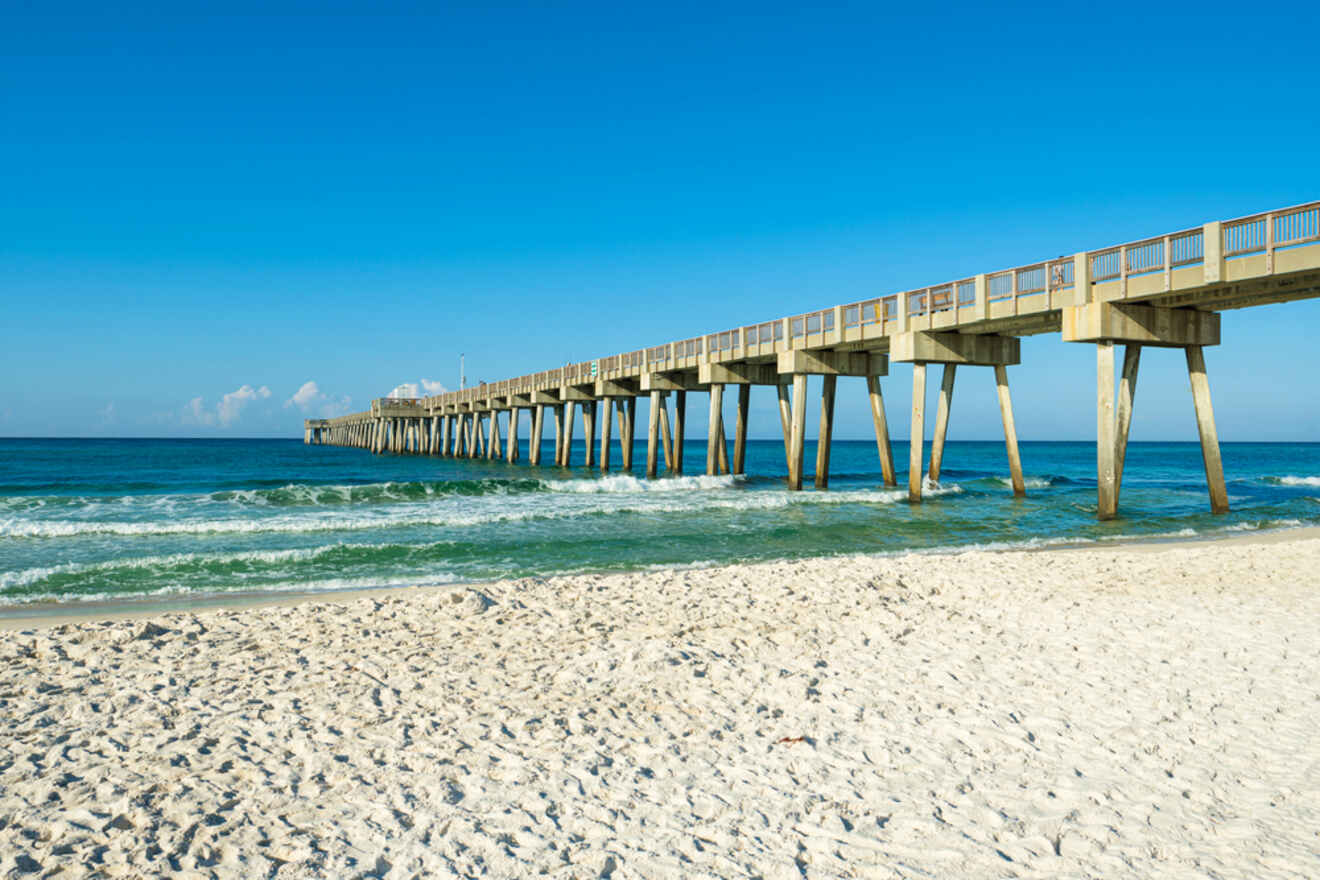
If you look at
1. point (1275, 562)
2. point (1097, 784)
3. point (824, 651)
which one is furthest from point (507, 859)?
point (1275, 562)

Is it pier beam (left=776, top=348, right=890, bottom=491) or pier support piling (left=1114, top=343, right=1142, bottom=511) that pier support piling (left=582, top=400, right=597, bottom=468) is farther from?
pier support piling (left=1114, top=343, right=1142, bottom=511)

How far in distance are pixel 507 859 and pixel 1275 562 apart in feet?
40.5

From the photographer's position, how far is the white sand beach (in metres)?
3.81

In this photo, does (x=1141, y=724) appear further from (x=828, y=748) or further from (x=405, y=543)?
Answer: (x=405, y=543)

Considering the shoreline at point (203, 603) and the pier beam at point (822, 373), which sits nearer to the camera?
the shoreline at point (203, 603)

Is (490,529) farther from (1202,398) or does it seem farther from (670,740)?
(1202,398)

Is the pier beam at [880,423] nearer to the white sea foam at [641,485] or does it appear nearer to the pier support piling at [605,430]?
the white sea foam at [641,485]

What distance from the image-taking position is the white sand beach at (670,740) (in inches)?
150

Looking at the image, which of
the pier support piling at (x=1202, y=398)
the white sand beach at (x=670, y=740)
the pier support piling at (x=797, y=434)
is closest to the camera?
the white sand beach at (x=670, y=740)

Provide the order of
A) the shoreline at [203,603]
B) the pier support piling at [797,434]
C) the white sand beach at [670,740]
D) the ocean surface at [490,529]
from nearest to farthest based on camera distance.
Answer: the white sand beach at [670,740] < the shoreline at [203,603] < the ocean surface at [490,529] < the pier support piling at [797,434]

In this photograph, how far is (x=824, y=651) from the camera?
23.7ft

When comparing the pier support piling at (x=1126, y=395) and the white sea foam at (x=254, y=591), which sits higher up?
the pier support piling at (x=1126, y=395)

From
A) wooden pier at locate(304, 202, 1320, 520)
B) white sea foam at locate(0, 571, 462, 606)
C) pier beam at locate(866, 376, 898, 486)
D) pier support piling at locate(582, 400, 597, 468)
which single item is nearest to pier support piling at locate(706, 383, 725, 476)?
wooden pier at locate(304, 202, 1320, 520)

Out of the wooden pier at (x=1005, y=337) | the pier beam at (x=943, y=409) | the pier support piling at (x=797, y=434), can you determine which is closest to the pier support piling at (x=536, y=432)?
the wooden pier at (x=1005, y=337)
